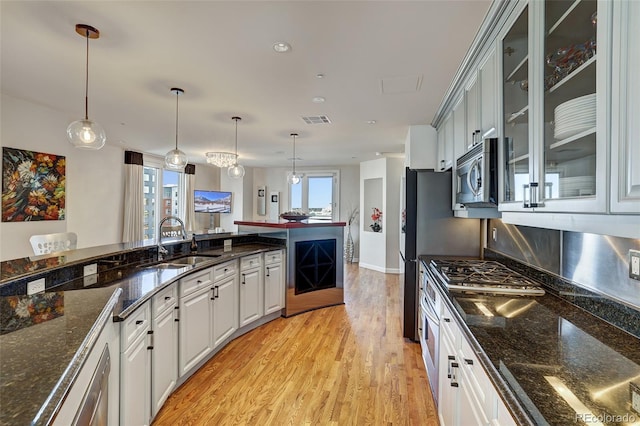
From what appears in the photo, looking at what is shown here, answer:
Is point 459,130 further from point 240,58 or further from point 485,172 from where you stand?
point 240,58

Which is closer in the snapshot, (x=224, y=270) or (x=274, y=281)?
(x=224, y=270)

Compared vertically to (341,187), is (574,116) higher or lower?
lower

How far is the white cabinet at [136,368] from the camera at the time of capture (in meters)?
1.62

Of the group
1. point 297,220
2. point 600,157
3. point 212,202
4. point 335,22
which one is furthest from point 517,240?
point 212,202

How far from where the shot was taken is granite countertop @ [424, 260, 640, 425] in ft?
2.60

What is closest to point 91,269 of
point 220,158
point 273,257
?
point 273,257

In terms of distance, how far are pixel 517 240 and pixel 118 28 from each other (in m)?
3.16

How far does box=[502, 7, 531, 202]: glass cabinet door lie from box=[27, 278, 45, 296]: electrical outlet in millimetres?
2541

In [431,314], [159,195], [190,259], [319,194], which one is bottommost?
[431,314]

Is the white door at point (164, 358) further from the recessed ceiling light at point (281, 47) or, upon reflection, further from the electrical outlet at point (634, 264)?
the electrical outlet at point (634, 264)

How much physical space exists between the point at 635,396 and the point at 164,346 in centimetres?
240

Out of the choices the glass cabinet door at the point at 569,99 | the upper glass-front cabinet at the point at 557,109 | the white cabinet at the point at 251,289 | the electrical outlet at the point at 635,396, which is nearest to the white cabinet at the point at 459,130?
the upper glass-front cabinet at the point at 557,109

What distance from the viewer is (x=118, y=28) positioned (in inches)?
77.7

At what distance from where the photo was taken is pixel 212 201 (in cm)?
859
